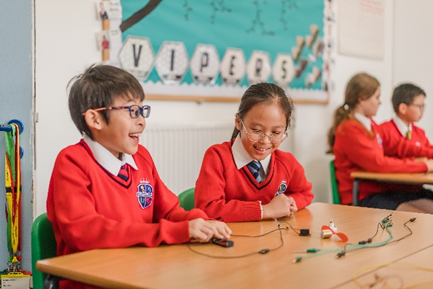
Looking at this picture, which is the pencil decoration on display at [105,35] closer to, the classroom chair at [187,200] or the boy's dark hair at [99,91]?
the classroom chair at [187,200]

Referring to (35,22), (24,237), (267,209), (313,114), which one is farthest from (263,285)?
(313,114)

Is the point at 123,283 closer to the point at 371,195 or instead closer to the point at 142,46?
the point at 142,46

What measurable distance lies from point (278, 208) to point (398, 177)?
61.0 inches

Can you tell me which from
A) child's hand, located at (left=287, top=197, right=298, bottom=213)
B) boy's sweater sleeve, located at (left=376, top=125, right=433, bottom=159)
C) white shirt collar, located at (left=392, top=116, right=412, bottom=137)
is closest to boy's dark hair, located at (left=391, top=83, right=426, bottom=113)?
white shirt collar, located at (left=392, top=116, right=412, bottom=137)

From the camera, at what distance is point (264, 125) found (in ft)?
6.93

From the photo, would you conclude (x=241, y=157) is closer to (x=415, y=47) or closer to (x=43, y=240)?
(x=43, y=240)

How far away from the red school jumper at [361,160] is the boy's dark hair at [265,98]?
148cm

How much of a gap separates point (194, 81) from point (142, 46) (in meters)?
0.47

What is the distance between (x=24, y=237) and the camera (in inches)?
110

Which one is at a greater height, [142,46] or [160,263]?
[142,46]

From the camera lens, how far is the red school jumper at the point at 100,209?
1525mm

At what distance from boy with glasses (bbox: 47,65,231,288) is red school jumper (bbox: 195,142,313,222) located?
17cm

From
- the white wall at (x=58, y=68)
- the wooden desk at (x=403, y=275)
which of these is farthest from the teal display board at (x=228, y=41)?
the wooden desk at (x=403, y=275)

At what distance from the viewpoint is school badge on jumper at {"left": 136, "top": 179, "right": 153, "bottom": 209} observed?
1.79m
